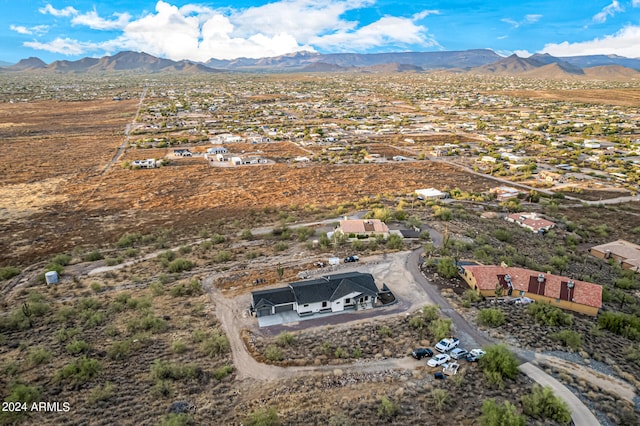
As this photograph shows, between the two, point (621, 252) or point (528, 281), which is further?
point (621, 252)

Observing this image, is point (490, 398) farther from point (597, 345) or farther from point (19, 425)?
point (19, 425)

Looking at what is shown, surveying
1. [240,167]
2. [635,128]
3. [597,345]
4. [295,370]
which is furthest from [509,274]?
[635,128]

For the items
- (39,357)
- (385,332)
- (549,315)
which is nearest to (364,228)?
(385,332)

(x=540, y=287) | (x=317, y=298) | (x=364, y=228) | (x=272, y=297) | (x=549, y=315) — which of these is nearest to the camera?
(x=549, y=315)

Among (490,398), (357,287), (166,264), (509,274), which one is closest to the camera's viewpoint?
(490,398)

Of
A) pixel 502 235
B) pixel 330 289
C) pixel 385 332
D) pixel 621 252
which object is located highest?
pixel 330 289

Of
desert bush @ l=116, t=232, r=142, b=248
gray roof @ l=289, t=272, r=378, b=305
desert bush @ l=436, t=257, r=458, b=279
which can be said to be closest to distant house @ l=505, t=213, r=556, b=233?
desert bush @ l=436, t=257, r=458, b=279

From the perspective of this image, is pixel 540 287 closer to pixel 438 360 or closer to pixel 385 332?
pixel 438 360
